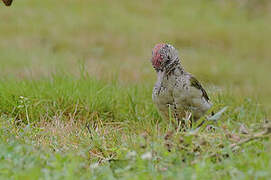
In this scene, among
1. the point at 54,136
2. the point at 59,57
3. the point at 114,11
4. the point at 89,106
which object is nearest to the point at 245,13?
the point at 114,11

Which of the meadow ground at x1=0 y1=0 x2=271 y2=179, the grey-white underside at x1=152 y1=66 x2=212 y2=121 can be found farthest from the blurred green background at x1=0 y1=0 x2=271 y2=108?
the grey-white underside at x1=152 y1=66 x2=212 y2=121

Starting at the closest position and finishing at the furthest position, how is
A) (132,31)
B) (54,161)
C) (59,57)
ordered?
1. (54,161)
2. (59,57)
3. (132,31)

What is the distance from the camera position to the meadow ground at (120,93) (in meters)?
3.28

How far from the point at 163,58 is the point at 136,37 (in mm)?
7685

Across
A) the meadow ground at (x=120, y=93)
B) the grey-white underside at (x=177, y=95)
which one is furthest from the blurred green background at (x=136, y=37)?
the grey-white underside at (x=177, y=95)

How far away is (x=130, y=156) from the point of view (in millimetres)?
3271

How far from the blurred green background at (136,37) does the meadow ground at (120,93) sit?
30 mm

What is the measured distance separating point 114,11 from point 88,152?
9.75 meters

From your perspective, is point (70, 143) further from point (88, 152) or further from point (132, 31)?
point (132, 31)

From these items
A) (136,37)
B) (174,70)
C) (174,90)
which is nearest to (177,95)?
(174,90)

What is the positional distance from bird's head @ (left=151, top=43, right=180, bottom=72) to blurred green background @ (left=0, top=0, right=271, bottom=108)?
4.05m

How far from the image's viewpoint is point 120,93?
19.0ft

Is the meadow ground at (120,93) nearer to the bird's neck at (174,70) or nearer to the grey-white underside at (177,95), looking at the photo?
the grey-white underside at (177,95)

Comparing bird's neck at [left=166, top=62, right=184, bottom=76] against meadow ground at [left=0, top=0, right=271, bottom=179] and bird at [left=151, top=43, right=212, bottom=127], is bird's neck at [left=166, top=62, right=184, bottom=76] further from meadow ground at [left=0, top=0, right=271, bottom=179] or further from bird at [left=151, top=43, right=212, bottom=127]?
meadow ground at [left=0, top=0, right=271, bottom=179]
